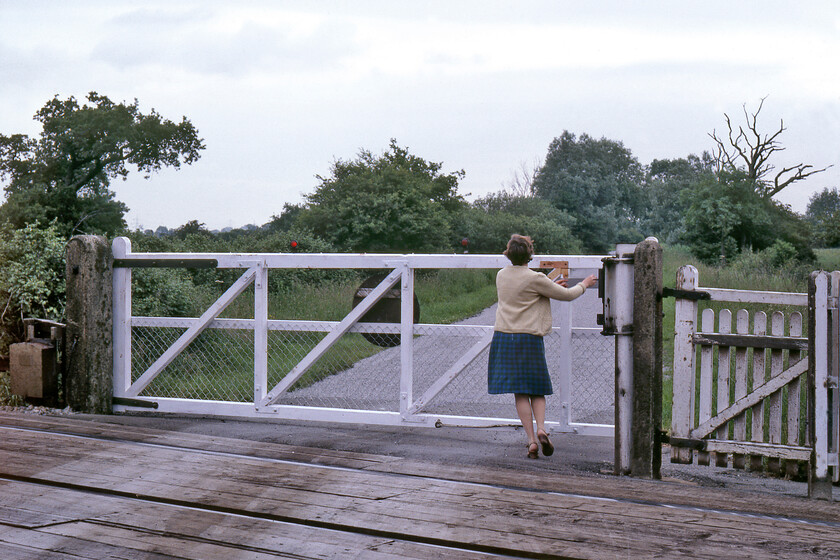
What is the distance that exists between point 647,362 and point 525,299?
3.32 feet

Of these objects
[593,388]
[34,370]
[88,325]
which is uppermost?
[88,325]

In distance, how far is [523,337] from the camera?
246 inches

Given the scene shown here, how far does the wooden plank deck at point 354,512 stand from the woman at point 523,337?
1.38 m

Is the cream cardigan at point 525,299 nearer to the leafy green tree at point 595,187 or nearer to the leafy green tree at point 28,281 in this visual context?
the leafy green tree at point 28,281

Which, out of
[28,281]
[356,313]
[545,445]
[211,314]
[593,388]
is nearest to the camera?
[545,445]

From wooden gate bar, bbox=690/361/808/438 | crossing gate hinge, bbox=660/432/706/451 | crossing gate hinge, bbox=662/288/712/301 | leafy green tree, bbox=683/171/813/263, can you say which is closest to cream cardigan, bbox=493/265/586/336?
crossing gate hinge, bbox=662/288/712/301

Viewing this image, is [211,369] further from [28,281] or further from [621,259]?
[621,259]

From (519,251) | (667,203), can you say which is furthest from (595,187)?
(519,251)

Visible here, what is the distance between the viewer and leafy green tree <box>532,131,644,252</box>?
57938 millimetres

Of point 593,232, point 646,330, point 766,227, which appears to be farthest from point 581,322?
point 593,232

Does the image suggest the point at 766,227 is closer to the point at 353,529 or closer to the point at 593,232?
the point at 593,232

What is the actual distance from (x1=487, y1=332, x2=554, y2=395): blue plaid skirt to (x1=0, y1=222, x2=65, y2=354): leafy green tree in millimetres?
5002

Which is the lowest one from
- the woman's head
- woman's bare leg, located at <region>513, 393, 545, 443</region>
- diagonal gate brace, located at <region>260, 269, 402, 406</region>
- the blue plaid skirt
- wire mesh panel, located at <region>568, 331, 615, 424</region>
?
wire mesh panel, located at <region>568, 331, 615, 424</region>

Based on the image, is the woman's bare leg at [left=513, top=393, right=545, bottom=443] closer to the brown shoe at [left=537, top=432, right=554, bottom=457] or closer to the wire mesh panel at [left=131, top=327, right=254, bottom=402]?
the brown shoe at [left=537, top=432, right=554, bottom=457]
